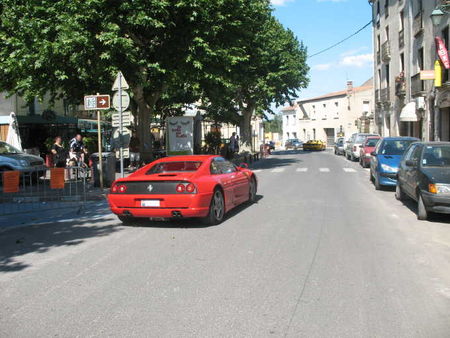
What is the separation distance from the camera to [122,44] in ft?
52.4

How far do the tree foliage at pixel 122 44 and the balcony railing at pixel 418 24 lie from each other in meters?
12.4

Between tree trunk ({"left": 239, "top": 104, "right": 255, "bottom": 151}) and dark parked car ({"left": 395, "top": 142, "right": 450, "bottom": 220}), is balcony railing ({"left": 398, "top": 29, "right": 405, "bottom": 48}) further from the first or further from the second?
dark parked car ({"left": 395, "top": 142, "right": 450, "bottom": 220})

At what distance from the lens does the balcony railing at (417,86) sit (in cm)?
2773

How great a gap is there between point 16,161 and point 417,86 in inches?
929

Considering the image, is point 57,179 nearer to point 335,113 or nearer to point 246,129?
point 246,129

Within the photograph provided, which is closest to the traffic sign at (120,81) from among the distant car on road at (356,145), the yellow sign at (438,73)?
the yellow sign at (438,73)

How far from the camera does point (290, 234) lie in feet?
24.3

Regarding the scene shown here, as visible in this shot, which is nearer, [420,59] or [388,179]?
[388,179]

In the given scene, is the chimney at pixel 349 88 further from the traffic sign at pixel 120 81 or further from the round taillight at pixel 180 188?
the round taillight at pixel 180 188

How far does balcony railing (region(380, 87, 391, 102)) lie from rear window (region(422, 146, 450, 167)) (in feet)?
93.7

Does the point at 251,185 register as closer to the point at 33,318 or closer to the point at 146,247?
the point at 146,247

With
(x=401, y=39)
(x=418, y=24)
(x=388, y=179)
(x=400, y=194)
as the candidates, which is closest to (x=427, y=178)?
(x=400, y=194)

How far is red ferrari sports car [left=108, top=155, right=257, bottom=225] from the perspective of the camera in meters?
7.79

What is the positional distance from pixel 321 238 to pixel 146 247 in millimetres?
2664
